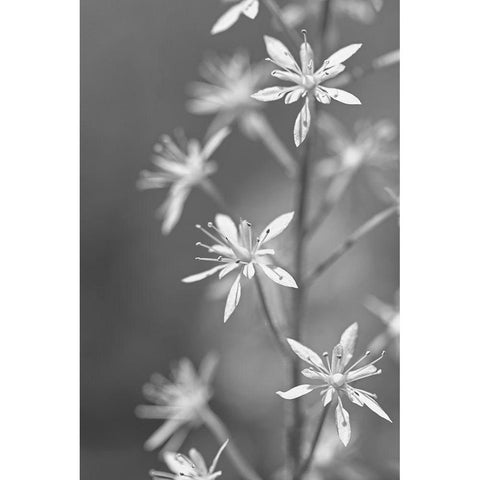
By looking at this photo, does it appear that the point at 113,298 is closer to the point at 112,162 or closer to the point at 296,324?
the point at 112,162

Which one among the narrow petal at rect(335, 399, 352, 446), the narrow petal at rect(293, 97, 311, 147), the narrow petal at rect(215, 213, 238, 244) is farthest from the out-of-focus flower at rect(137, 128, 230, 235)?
the narrow petal at rect(335, 399, 352, 446)

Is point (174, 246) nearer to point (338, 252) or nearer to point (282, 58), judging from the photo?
point (338, 252)

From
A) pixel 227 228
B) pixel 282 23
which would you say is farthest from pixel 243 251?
pixel 282 23

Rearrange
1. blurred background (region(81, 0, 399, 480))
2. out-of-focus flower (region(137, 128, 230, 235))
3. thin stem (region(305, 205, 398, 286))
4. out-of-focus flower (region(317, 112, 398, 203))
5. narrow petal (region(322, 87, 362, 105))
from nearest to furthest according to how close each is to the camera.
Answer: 1. narrow petal (region(322, 87, 362, 105))
2. thin stem (region(305, 205, 398, 286))
3. out-of-focus flower (region(137, 128, 230, 235))
4. out-of-focus flower (region(317, 112, 398, 203))
5. blurred background (region(81, 0, 399, 480))

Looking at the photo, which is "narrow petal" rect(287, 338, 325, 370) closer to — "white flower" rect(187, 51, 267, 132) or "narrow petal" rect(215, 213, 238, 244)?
"narrow petal" rect(215, 213, 238, 244)

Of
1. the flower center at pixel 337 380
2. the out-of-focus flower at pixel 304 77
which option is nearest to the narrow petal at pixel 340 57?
the out-of-focus flower at pixel 304 77

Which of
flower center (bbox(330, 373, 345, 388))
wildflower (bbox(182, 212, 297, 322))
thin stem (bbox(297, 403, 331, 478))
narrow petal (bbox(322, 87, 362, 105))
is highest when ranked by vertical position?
narrow petal (bbox(322, 87, 362, 105))

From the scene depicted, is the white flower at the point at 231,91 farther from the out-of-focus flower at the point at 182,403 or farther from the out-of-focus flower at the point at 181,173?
the out-of-focus flower at the point at 182,403
